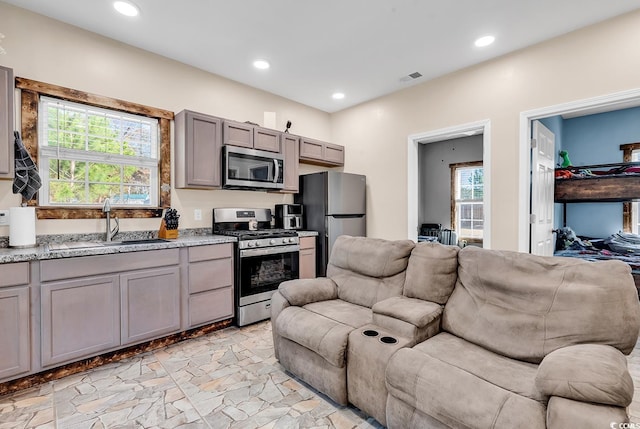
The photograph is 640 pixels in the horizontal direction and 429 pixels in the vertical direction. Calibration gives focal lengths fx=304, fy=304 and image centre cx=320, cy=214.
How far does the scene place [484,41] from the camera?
3000 mm

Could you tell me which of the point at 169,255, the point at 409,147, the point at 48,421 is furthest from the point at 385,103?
the point at 48,421

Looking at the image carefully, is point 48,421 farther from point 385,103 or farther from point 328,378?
point 385,103

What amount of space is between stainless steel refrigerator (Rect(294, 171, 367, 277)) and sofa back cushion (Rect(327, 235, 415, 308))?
1319 mm

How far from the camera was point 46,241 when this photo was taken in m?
2.63

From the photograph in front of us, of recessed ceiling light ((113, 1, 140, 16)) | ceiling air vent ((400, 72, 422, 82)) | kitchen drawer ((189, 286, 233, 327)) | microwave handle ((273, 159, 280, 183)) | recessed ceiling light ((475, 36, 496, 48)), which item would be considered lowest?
kitchen drawer ((189, 286, 233, 327))

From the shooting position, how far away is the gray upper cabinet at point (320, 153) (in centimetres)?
441

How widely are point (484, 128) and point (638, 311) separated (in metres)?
2.52

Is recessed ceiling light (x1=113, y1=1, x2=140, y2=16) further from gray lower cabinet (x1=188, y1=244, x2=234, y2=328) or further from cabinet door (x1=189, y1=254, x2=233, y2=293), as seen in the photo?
cabinet door (x1=189, y1=254, x2=233, y2=293)

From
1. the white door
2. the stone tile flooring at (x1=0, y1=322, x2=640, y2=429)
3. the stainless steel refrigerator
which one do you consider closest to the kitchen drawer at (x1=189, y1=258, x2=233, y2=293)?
the stone tile flooring at (x1=0, y1=322, x2=640, y2=429)

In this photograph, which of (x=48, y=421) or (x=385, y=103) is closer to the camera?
(x=48, y=421)

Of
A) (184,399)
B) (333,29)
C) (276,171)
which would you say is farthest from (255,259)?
(333,29)

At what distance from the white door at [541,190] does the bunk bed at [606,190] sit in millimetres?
390

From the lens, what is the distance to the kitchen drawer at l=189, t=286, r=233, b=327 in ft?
9.76

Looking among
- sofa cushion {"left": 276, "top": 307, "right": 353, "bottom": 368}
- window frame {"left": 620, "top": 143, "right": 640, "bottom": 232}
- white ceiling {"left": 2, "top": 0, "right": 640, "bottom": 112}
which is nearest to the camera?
sofa cushion {"left": 276, "top": 307, "right": 353, "bottom": 368}
